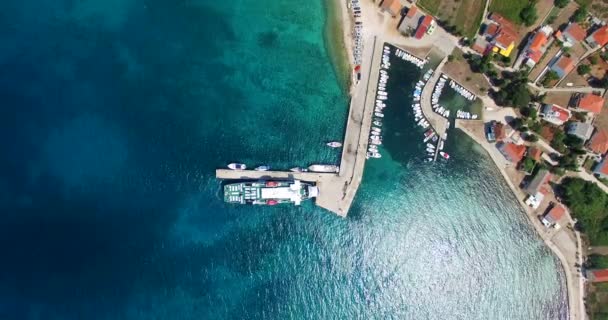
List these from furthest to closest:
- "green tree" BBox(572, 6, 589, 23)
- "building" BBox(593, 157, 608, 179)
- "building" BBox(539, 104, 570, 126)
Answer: "green tree" BBox(572, 6, 589, 23) → "building" BBox(539, 104, 570, 126) → "building" BBox(593, 157, 608, 179)

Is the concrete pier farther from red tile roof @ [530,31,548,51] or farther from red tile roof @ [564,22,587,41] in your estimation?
red tile roof @ [564,22,587,41]

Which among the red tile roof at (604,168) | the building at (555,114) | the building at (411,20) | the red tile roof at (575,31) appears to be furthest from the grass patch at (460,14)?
the red tile roof at (604,168)

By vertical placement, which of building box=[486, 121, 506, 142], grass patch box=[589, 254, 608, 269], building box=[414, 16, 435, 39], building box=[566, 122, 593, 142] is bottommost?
grass patch box=[589, 254, 608, 269]

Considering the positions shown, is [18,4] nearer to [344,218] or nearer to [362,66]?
[362,66]

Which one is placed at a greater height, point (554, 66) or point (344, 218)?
point (554, 66)

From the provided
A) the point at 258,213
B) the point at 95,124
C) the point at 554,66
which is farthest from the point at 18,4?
the point at 554,66

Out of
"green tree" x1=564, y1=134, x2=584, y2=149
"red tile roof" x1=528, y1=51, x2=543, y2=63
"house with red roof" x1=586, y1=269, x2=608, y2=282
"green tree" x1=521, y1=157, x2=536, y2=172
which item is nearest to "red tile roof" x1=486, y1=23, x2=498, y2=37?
"red tile roof" x1=528, y1=51, x2=543, y2=63
